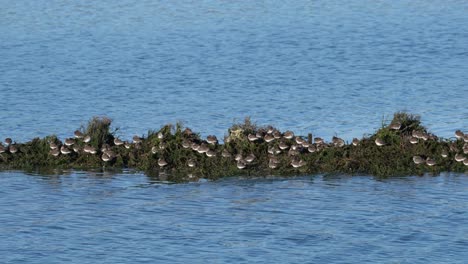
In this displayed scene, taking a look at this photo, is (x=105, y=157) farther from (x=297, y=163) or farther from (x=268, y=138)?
(x=297, y=163)

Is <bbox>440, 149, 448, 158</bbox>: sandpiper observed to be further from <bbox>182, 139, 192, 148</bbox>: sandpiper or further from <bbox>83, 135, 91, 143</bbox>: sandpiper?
<bbox>83, 135, 91, 143</bbox>: sandpiper

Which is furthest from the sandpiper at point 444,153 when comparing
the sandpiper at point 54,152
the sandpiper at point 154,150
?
the sandpiper at point 54,152

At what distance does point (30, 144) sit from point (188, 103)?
16.8 m

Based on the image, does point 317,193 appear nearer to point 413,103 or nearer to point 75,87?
point 413,103

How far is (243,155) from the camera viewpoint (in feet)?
106

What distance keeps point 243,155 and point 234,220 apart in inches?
123

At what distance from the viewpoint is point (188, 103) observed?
1966 inches

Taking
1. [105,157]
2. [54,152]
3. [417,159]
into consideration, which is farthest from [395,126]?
[54,152]

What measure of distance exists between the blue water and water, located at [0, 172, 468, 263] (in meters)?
0.05

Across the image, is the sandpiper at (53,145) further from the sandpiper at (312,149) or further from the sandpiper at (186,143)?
the sandpiper at (312,149)

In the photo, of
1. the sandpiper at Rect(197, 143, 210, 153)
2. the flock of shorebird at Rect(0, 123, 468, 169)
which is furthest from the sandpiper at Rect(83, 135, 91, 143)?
the sandpiper at Rect(197, 143, 210, 153)

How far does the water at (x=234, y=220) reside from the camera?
27.1 m

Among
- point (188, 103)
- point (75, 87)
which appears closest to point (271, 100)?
point (188, 103)

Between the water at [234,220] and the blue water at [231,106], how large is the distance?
52 millimetres
